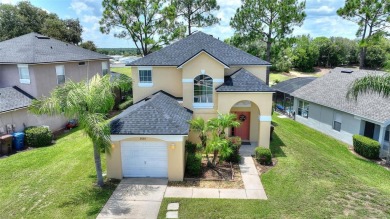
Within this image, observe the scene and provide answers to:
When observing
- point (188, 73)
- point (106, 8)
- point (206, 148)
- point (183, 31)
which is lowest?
point (206, 148)

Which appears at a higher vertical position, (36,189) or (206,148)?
(206,148)

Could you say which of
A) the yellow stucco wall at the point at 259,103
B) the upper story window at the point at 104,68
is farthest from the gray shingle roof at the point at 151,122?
the upper story window at the point at 104,68

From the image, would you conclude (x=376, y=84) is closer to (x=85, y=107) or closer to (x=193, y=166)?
(x=193, y=166)

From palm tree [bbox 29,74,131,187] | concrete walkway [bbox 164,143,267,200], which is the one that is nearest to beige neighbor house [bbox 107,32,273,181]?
concrete walkway [bbox 164,143,267,200]

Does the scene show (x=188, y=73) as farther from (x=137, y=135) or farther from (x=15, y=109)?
(x=15, y=109)

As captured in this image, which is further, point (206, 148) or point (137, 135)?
point (206, 148)

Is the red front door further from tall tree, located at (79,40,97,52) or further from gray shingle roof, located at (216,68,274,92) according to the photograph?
tall tree, located at (79,40,97,52)

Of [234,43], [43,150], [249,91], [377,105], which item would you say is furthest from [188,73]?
[234,43]
